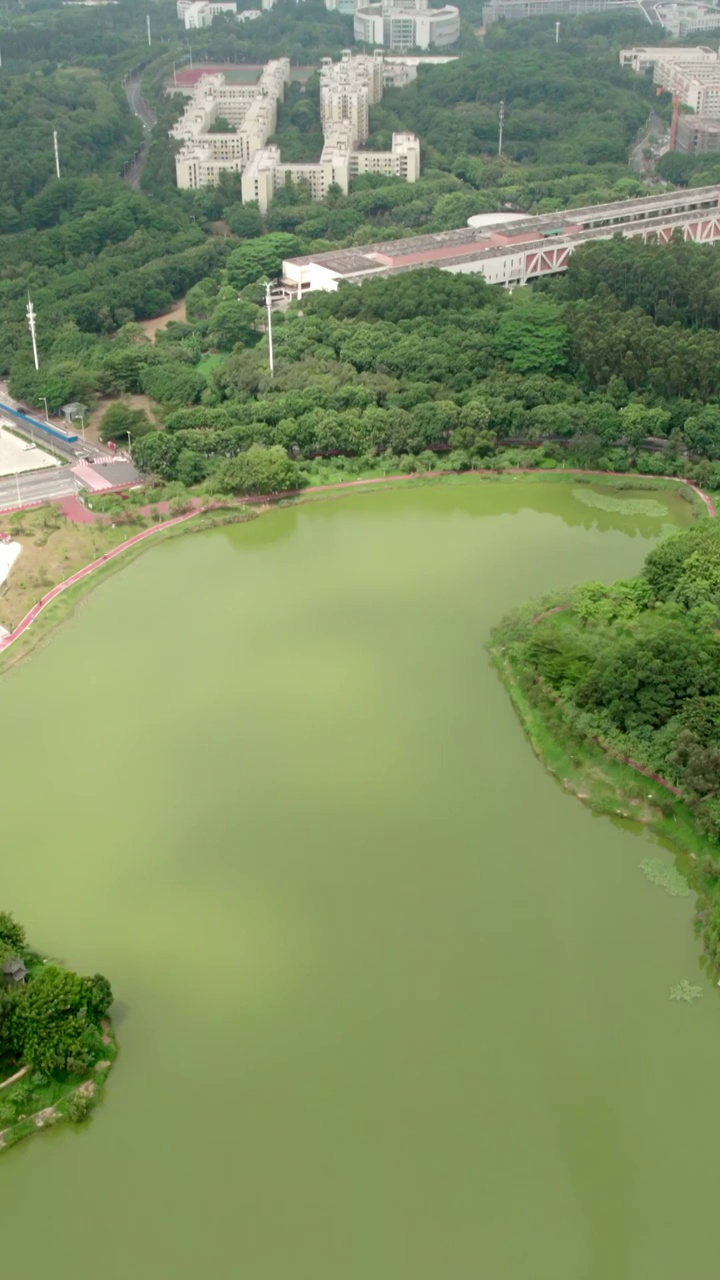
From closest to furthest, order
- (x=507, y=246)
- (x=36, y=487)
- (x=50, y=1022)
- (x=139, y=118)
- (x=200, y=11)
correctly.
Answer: (x=50, y=1022) < (x=36, y=487) < (x=507, y=246) < (x=139, y=118) < (x=200, y=11)

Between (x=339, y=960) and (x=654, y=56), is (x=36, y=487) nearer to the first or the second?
(x=339, y=960)

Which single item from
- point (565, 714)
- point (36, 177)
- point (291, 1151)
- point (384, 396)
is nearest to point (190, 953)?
point (291, 1151)

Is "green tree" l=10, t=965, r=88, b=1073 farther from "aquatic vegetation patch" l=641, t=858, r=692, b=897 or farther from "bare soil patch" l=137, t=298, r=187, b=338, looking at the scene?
"bare soil patch" l=137, t=298, r=187, b=338

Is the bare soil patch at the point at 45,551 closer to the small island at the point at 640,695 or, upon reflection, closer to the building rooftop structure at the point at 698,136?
the small island at the point at 640,695

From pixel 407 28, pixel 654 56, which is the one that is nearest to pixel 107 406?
pixel 654 56

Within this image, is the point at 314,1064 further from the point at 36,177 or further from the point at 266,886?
the point at 36,177

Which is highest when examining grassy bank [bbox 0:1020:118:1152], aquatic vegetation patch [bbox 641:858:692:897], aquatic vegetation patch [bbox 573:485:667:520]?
aquatic vegetation patch [bbox 573:485:667:520]

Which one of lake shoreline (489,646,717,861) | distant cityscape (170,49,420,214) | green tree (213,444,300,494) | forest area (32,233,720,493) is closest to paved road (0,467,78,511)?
forest area (32,233,720,493)
